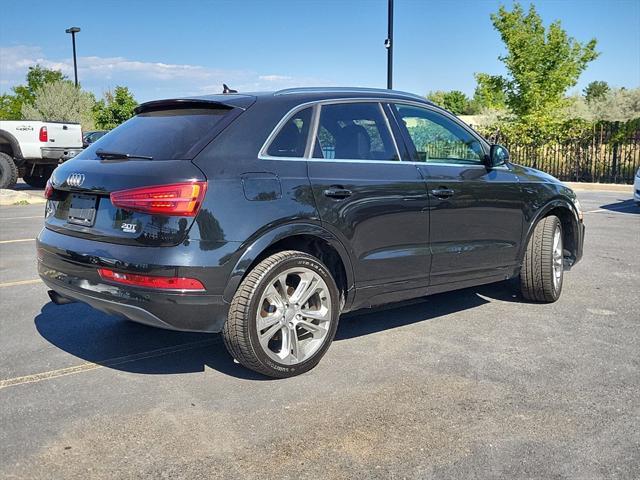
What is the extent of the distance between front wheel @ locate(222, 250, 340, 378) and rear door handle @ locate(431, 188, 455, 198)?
3.68 ft

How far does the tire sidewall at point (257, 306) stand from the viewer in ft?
12.5

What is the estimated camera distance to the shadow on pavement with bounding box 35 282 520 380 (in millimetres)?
4312

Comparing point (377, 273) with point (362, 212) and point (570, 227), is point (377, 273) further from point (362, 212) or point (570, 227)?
point (570, 227)

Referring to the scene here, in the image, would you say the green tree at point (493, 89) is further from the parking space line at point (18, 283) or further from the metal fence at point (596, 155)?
the parking space line at point (18, 283)

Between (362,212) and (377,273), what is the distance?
1.44 feet

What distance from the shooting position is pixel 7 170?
16562 mm

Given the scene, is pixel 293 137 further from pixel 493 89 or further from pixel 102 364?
pixel 493 89

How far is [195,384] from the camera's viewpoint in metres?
3.98

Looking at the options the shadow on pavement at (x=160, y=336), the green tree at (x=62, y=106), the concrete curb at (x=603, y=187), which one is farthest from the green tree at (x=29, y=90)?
the shadow on pavement at (x=160, y=336)

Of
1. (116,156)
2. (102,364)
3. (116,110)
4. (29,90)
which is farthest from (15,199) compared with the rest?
(29,90)

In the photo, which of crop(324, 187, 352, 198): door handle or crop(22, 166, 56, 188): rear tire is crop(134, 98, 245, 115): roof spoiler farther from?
crop(22, 166, 56, 188): rear tire

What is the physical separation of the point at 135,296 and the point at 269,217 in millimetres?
860

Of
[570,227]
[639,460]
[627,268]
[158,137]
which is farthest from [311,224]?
[627,268]

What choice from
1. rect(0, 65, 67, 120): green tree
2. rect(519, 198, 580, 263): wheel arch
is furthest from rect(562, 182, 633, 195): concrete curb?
rect(0, 65, 67, 120): green tree
